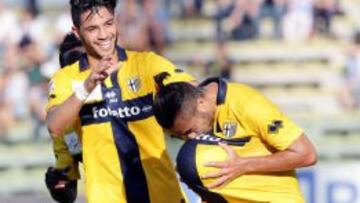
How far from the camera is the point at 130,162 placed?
525cm

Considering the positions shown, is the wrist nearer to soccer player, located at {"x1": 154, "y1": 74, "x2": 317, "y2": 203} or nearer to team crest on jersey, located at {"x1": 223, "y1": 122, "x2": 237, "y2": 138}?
soccer player, located at {"x1": 154, "y1": 74, "x2": 317, "y2": 203}

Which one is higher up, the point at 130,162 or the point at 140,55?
the point at 140,55

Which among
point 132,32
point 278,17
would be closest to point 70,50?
point 132,32

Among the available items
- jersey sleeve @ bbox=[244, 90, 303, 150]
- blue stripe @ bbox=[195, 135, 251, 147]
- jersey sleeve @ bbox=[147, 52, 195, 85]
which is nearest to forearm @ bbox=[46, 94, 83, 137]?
jersey sleeve @ bbox=[147, 52, 195, 85]

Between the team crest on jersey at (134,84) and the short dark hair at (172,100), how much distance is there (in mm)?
446

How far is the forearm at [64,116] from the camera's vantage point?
492cm

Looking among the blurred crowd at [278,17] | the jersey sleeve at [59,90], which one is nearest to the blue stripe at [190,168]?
the jersey sleeve at [59,90]

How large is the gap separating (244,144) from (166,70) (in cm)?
62

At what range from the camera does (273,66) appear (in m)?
14.0

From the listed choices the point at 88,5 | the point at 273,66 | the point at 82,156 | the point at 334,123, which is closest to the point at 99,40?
the point at 88,5

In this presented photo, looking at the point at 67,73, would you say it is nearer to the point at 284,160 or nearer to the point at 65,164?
the point at 65,164

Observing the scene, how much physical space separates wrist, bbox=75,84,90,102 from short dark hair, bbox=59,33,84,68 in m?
0.69

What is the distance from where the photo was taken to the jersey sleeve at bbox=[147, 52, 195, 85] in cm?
486

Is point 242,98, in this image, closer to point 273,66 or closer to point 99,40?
point 99,40
